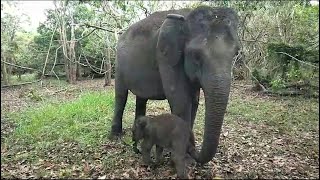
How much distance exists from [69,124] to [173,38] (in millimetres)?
3988

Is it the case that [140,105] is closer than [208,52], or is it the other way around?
[208,52]

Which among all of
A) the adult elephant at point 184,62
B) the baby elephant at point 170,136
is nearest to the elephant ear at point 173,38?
the adult elephant at point 184,62

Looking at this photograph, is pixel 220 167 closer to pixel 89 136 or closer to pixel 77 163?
pixel 77 163

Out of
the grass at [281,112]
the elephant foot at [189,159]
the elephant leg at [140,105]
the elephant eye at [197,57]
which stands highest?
the elephant eye at [197,57]

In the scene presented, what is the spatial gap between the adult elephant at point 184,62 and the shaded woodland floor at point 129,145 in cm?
76

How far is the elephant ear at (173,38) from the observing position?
18.4ft

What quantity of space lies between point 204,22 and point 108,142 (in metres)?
3.02

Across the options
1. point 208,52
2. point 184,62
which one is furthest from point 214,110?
point 184,62

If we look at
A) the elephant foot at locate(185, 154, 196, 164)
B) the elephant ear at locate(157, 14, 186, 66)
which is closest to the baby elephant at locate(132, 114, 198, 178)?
the elephant foot at locate(185, 154, 196, 164)

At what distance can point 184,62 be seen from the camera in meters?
5.68

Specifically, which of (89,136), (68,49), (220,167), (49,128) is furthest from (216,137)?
(68,49)

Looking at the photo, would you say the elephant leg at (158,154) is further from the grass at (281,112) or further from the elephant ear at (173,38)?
the grass at (281,112)

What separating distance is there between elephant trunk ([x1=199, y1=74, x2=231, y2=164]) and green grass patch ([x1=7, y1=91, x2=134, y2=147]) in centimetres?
280

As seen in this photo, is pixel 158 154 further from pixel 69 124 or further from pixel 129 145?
pixel 69 124
